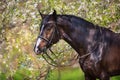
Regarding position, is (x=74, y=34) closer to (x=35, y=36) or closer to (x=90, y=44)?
(x=90, y=44)

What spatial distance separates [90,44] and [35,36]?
18.0ft

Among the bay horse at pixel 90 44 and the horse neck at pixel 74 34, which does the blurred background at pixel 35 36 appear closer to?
the bay horse at pixel 90 44

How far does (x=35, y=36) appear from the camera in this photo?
1452 centimetres

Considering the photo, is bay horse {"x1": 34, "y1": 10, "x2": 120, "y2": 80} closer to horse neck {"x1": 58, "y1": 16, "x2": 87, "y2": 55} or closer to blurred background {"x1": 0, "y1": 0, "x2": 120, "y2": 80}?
horse neck {"x1": 58, "y1": 16, "x2": 87, "y2": 55}

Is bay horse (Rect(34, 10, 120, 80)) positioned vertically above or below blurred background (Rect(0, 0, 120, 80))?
above

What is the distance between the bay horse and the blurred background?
12.7 ft

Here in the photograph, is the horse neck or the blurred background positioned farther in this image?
the blurred background

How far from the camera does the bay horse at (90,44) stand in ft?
30.0

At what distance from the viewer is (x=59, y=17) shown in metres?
9.16

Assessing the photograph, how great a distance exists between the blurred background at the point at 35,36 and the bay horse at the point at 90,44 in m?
3.87

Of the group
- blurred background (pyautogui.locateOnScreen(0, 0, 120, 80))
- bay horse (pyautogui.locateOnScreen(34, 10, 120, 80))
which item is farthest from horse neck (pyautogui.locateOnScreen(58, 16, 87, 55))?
blurred background (pyautogui.locateOnScreen(0, 0, 120, 80))

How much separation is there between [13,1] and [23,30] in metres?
1.81

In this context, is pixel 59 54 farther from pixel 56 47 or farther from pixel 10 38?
pixel 10 38

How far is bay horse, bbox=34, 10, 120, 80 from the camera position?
913 cm
